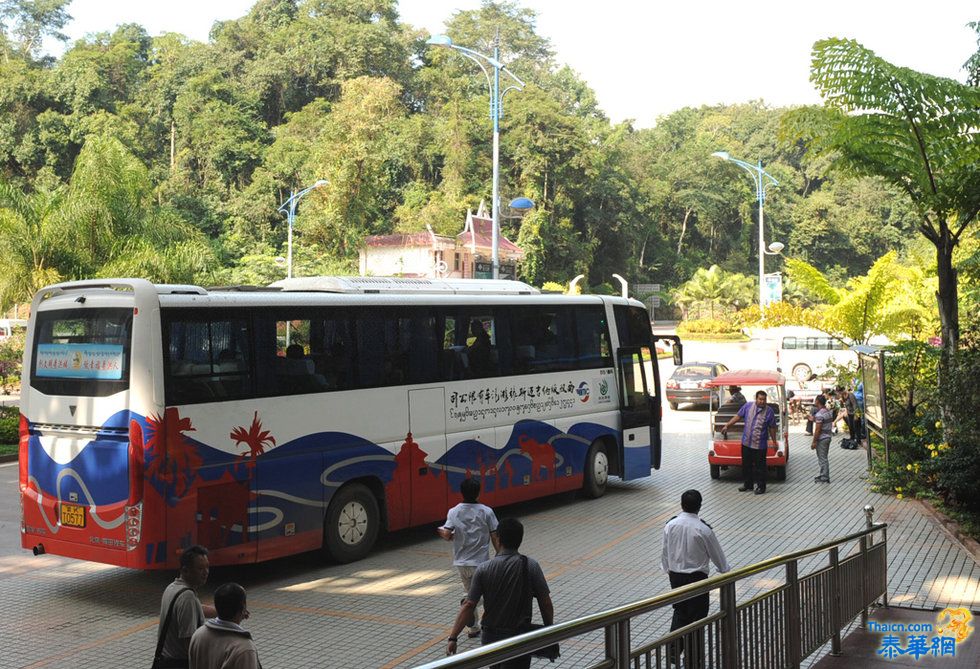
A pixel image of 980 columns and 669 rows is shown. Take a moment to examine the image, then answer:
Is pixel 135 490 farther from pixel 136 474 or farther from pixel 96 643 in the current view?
pixel 96 643

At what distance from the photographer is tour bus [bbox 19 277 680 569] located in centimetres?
1019

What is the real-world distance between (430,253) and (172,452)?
53.8m

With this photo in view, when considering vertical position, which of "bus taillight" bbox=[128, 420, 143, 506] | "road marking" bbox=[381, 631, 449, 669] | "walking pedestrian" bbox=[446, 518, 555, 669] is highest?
"bus taillight" bbox=[128, 420, 143, 506]

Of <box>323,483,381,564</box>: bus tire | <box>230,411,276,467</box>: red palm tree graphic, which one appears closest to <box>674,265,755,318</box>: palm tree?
<box>323,483,381,564</box>: bus tire

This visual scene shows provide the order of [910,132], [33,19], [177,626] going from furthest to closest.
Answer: [33,19] < [910,132] < [177,626]

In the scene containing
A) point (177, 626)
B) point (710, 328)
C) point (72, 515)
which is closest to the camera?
point (177, 626)

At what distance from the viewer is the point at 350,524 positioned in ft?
40.2

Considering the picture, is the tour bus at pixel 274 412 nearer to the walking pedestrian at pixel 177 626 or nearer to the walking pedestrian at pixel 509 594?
the walking pedestrian at pixel 177 626

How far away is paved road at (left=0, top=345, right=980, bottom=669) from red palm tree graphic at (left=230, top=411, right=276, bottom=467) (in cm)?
148

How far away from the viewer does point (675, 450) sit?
22922 millimetres

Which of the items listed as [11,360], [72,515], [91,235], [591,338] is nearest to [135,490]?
[72,515]

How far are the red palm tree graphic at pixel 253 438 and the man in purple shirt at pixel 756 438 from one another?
879 centimetres

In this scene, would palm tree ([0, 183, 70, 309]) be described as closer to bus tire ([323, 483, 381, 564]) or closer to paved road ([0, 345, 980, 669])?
paved road ([0, 345, 980, 669])

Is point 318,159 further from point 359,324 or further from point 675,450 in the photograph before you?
point 359,324
